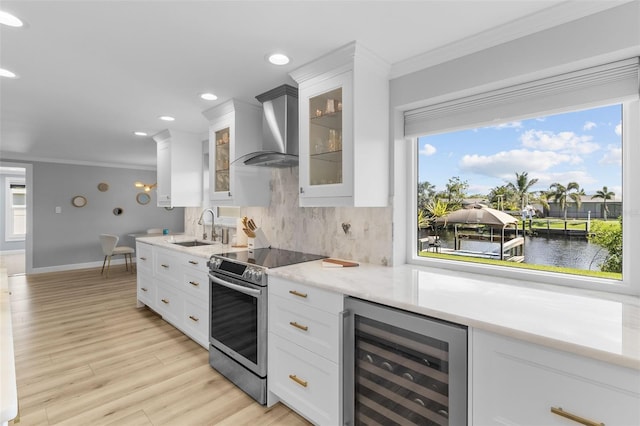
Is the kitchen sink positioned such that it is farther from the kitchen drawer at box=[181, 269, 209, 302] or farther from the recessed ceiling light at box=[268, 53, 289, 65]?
the recessed ceiling light at box=[268, 53, 289, 65]

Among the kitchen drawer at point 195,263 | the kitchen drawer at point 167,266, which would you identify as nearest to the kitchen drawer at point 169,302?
the kitchen drawer at point 167,266

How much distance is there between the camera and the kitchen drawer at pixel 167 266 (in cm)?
320

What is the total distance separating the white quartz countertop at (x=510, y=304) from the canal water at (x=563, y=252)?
207 mm

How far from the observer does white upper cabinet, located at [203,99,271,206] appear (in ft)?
9.70

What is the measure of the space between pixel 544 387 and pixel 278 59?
85.2 inches

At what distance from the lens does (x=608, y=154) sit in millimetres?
1624

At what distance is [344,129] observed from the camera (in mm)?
1992

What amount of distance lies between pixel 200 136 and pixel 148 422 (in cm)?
327

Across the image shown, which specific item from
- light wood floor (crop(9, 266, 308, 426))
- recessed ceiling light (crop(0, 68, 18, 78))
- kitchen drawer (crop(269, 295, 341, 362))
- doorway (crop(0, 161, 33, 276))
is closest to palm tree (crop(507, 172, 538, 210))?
kitchen drawer (crop(269, 295, 341, 362))

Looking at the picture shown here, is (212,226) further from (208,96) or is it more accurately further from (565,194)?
(565,194)

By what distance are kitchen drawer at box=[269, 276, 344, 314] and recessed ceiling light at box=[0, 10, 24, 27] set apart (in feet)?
6.37

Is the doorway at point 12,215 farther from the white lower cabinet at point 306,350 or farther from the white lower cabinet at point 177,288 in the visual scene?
the white lower cabinet at point 306,350

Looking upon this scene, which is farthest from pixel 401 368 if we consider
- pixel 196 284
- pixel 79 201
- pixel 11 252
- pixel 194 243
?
pixel 11 252

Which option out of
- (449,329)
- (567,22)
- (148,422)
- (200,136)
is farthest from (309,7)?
(200,136)
